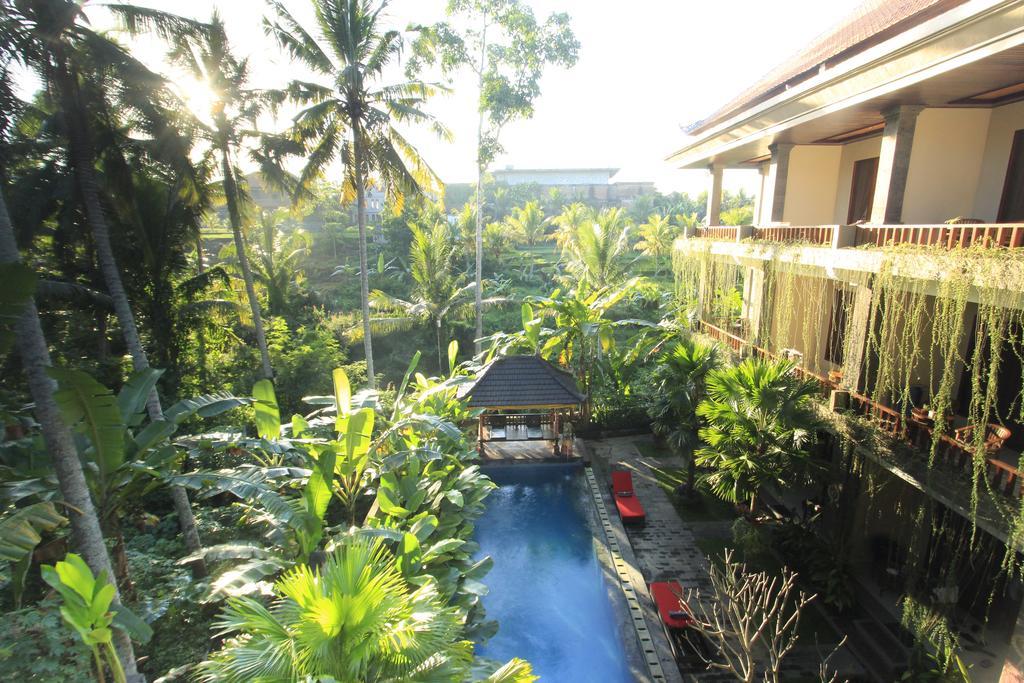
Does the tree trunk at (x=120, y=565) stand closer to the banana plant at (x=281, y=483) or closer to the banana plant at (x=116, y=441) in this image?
the banana plant at (x=116, y=441)

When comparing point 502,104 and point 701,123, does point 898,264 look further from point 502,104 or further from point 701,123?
point 502,104

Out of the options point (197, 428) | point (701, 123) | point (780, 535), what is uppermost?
point (701, 123)

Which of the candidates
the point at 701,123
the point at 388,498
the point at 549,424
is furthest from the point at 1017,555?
the point at 701,123

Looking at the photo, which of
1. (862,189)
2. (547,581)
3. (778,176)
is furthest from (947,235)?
(547,581)

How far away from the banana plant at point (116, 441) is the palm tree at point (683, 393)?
9.00 m

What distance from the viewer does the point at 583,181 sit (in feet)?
206

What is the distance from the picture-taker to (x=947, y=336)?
640 centimetres

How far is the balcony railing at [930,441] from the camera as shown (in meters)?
5.92

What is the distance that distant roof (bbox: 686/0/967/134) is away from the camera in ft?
27.3

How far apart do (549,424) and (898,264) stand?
10303 mm

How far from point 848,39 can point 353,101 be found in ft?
37.6

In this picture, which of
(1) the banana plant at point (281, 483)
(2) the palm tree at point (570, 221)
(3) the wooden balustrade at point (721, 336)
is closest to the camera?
(1) the banana plant at point (281, 483)

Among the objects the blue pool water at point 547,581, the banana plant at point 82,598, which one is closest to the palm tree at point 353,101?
the blue pool water at point 547,581

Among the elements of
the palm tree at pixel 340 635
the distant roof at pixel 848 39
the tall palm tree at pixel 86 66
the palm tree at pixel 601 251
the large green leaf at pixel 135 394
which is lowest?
the palm tree at pixel 340 635
